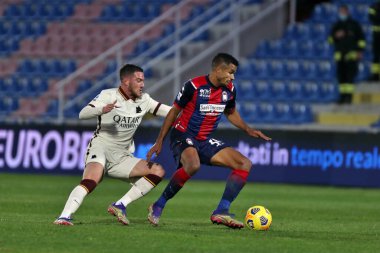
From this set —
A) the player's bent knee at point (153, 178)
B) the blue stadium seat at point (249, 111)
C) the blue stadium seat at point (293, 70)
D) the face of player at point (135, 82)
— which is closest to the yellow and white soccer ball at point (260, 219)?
the player's bent knee at point (153, 178)

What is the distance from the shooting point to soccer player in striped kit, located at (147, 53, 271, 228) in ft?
37.4

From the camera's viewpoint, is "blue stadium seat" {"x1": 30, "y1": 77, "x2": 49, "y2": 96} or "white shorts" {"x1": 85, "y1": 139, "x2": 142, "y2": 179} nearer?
"white shorts" {"x1": 85, "y1": 139, "x2": 142, "y2": 179}

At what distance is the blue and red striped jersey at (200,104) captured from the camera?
11.6m

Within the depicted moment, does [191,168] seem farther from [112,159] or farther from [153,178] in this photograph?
[112,159]

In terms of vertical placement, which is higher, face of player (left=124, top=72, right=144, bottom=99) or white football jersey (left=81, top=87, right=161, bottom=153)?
face of player (left=124, top=72, right=144, bottom=99)

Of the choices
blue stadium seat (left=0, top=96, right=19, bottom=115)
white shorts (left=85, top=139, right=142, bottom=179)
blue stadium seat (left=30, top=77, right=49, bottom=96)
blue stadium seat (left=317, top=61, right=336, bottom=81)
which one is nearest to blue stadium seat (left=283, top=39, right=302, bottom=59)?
blue stadium seat (left=317, top=61, right=336, bottom=81)

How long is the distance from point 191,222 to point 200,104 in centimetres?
149

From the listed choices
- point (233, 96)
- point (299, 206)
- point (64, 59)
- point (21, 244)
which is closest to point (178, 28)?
point (64, 59)

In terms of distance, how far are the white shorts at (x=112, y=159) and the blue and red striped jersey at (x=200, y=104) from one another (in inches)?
25.7

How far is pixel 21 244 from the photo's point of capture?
9.35 meters

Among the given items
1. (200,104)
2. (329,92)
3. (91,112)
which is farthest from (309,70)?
(91,112)

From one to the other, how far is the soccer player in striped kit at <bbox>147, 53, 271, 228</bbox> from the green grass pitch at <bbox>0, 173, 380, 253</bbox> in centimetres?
37

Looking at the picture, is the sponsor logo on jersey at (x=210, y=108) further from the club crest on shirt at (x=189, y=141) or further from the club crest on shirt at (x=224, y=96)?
the club crest on shirt at (x=189, y=141)

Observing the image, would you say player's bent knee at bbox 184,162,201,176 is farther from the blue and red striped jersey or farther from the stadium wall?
the stadium wall
